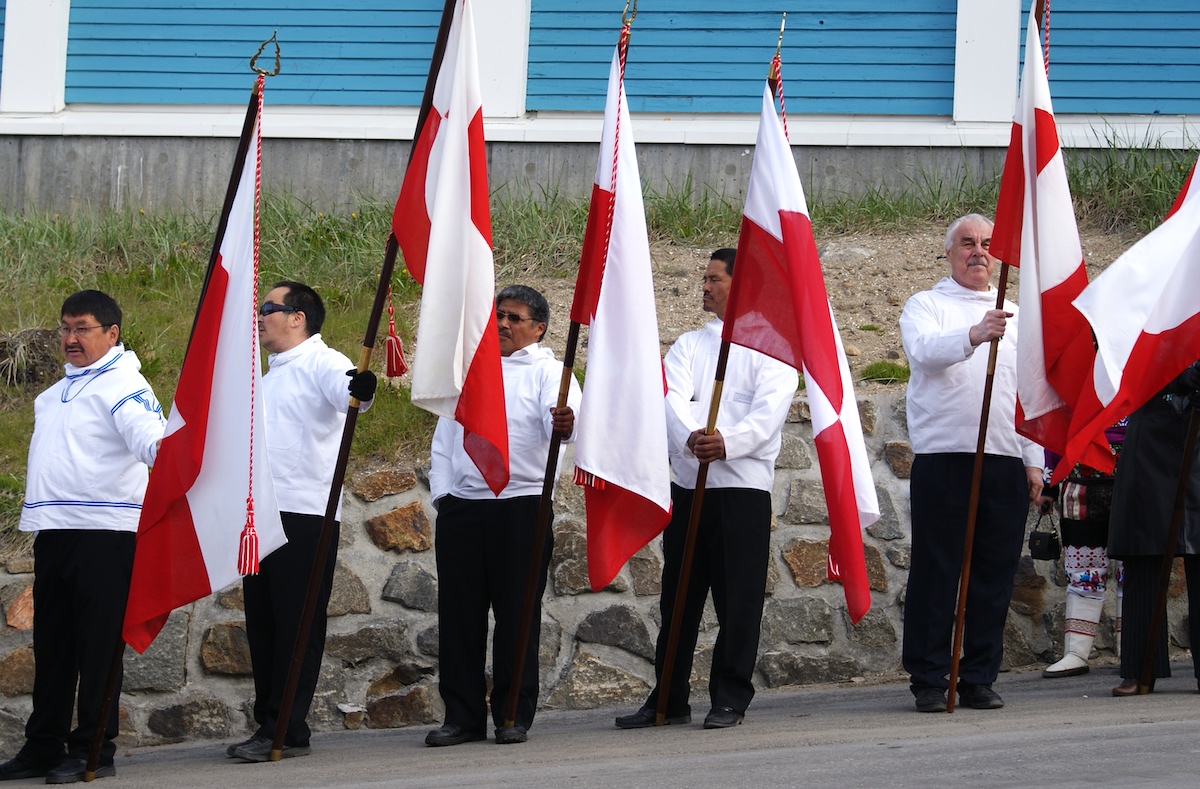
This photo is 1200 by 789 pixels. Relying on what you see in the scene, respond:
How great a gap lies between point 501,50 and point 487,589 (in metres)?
5.69

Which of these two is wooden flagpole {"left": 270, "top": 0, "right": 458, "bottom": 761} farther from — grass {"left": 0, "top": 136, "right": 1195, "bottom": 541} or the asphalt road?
grass {"left": 0, "top": 136, "right": 1195, "bottom": 541}

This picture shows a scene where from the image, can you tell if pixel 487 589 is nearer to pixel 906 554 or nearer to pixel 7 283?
pixel 906 554

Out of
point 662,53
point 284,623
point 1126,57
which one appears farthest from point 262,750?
point 1126,57

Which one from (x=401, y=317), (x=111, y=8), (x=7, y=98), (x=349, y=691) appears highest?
(x=111, y=8)

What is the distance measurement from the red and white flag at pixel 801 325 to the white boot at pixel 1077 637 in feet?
4.60

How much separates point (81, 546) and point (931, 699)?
3.27 meters

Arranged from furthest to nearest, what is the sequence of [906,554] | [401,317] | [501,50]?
1. [501,50]
2. [401,317]
3. [906,554]

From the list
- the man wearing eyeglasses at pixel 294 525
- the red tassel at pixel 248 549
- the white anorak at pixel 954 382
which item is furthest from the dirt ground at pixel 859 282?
the red tassel at pixel 248 549

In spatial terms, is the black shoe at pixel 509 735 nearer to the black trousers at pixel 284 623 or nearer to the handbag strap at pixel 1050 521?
the black trousers at pixel 284 623

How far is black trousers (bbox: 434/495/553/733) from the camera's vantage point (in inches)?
222

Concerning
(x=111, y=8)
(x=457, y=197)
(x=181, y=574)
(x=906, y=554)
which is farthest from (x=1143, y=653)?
(x=111, y=8)

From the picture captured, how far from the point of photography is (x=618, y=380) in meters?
5.63

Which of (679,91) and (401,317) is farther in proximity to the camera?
(679,91)

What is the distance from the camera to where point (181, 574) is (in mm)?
5172
